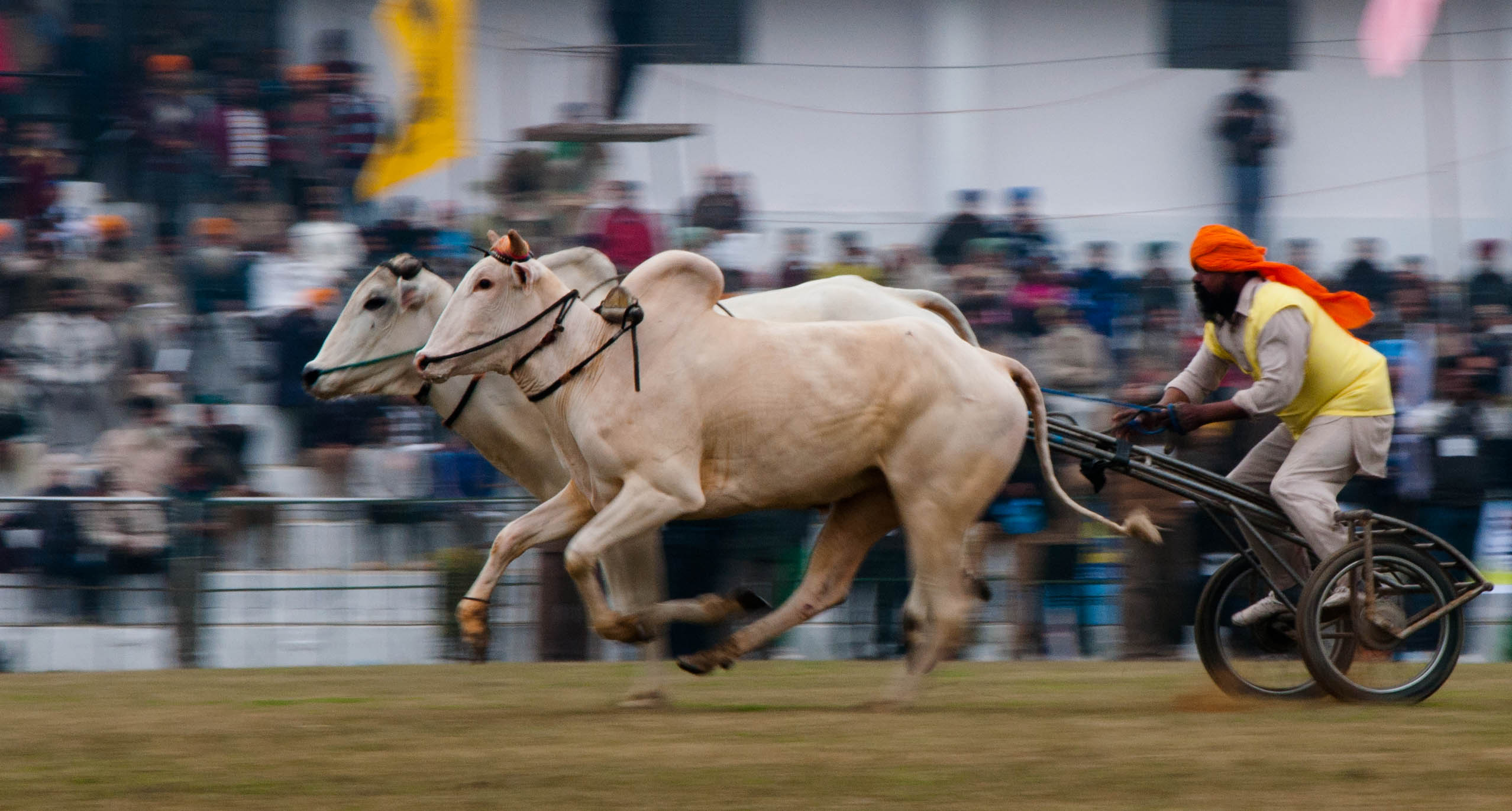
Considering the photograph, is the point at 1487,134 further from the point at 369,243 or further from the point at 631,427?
the point at 631,427

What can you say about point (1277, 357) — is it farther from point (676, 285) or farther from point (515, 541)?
point (515, 541)

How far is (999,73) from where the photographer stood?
744 inches

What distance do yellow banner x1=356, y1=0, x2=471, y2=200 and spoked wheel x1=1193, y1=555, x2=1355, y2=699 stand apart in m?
7.45

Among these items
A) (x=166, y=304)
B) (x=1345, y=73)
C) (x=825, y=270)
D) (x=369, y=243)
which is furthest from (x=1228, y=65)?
(x=166, y=304)

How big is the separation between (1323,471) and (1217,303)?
76 centimetres

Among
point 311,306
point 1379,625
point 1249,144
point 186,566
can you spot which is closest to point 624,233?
point 311,306

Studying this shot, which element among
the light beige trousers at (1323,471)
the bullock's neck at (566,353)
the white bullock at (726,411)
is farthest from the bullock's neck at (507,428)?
the light beige trousers at (1323,471)

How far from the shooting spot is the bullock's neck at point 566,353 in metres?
7.30

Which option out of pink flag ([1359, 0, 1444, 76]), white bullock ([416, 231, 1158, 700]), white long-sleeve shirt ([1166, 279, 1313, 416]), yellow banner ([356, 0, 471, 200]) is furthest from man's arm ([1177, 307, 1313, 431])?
pink flag ([1359, 0, 1444, 76])

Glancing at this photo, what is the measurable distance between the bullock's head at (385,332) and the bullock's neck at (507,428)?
0.31m

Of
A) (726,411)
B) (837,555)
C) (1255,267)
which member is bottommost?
(837,555)

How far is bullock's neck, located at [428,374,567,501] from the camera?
27.8 ft

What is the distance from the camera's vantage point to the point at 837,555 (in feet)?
25.6

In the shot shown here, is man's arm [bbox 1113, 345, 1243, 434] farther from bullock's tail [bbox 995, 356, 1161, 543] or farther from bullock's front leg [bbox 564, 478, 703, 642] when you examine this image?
bullock's front leg [bbox 564, 478, 703, 642]
